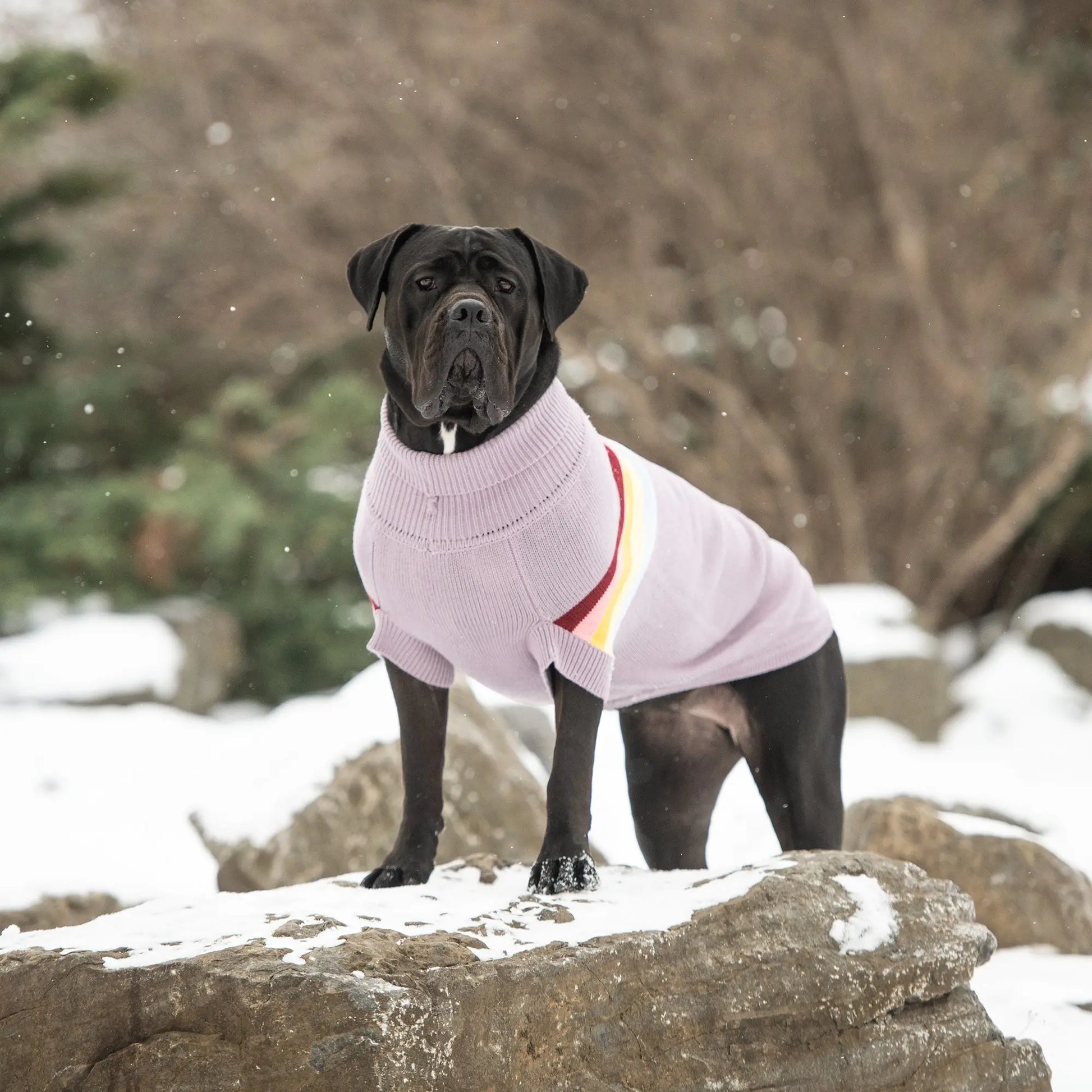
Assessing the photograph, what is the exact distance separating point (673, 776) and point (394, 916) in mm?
1249

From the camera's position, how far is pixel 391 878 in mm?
3070

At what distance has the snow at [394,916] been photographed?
8.36ft

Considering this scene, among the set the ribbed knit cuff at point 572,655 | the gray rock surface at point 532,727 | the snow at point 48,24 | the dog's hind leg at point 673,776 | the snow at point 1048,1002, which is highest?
the snow at point 48,24

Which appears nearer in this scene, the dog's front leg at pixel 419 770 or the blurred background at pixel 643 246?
the dog's front leg at pixel 419 770

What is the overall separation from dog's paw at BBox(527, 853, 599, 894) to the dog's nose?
1.13 m

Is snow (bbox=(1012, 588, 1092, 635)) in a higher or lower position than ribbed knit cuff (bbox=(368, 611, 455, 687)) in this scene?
higher

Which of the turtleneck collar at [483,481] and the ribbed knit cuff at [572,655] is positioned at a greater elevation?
the turtleneck collar at [483,481]

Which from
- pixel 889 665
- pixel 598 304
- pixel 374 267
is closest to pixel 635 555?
pixel 374 267

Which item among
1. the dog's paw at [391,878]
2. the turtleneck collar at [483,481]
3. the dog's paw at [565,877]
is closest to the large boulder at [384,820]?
the dog's paw at [391,878]

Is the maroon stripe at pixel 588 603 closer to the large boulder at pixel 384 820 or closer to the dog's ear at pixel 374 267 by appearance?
the dog's ear at pixel 374 267

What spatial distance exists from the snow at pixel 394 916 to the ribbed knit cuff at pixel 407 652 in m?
0.48

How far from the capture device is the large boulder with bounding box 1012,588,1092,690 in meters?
9.80

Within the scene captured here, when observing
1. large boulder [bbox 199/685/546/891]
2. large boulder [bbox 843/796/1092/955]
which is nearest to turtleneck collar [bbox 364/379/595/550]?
large boulder [bbox 199/685/546/891]

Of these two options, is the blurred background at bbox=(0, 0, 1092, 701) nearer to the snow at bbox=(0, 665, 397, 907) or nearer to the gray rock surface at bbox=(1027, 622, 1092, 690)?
the gray rock surface at bbox=(1027, 622, 1092, 690)
